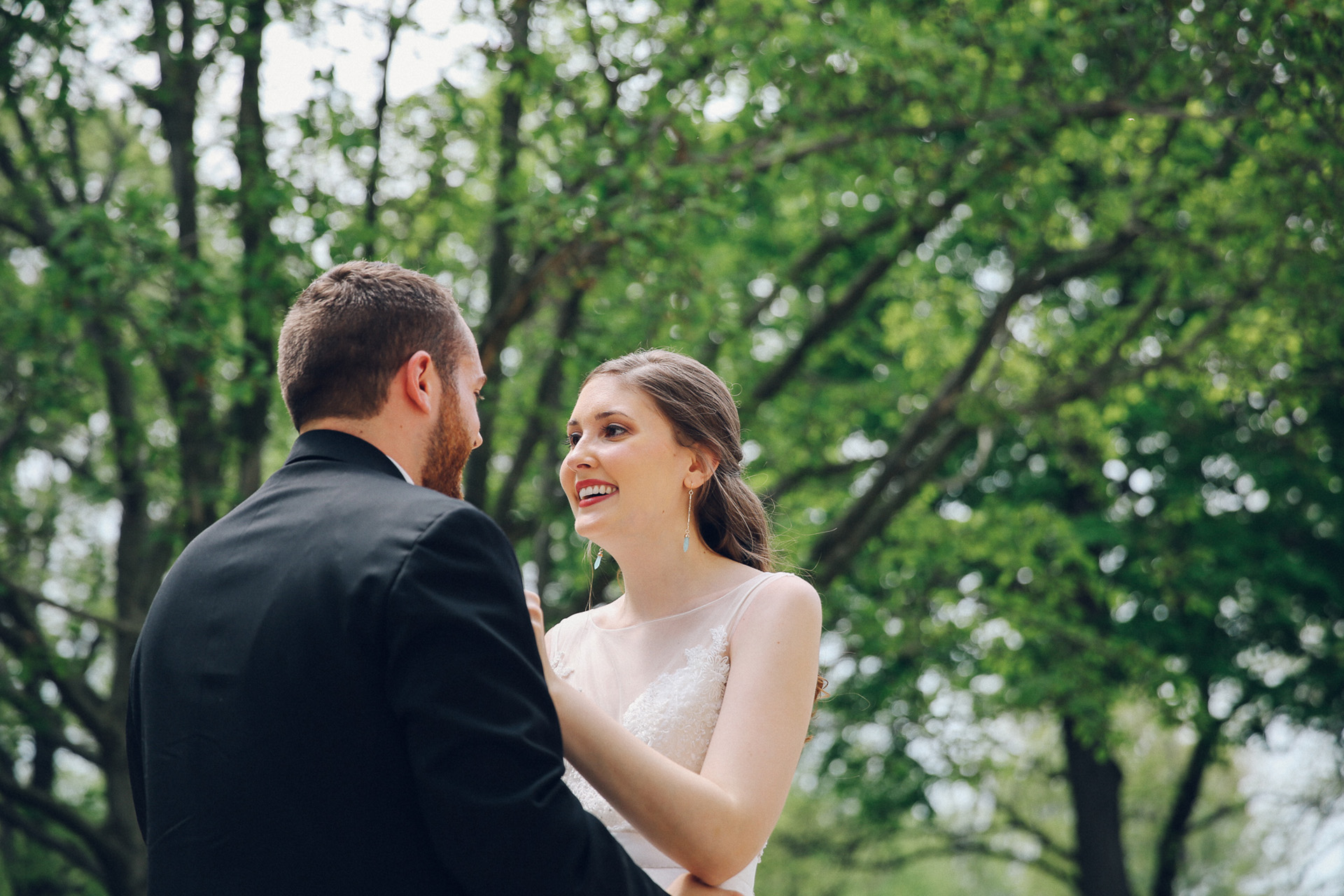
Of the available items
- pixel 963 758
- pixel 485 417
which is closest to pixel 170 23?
pixel 485 417

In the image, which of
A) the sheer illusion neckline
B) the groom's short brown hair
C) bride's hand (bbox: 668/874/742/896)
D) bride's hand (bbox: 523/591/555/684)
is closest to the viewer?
bride's hand (bbox: 523/591/555/684)

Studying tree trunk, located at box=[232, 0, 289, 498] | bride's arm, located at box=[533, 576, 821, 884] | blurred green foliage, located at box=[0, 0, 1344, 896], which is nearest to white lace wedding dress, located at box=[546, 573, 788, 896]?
bride's arm, located at box=[533, 576, 821, 884]

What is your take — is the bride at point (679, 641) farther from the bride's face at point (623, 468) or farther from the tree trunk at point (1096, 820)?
the tree trunk at point (1096, 820)

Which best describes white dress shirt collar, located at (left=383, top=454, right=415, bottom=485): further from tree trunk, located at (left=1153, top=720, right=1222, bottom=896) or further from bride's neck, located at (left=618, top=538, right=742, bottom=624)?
tree trunk, located at (left=1153, top=720, right=1222, bottom=896)

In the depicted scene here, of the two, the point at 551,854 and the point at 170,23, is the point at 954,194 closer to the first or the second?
the point at 170,23

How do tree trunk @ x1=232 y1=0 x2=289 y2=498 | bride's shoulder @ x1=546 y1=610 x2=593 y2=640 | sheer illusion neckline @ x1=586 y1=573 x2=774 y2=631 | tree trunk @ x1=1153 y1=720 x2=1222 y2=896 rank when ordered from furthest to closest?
tree trunk @ x1=1153 y1=720 x2=1222 y2=896, tree trunk @ x1=232 y1=0 x2=289 y2=498, bride's shoulder @ x1=546 y1=610 x2=593 y2=640, sheer illusion neckline @ x1=586 y1=573 x2=774 y2=631

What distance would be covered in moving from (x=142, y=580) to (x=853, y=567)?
7113 mm

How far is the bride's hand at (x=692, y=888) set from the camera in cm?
263

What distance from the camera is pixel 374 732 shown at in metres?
2.02

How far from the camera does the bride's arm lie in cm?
242

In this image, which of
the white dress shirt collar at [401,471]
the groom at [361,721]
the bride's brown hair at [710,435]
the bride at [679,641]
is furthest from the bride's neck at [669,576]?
the groom at [361,721]

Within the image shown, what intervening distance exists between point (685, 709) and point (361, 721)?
1221 mm

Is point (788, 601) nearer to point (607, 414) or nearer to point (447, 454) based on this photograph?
point (607, 414)

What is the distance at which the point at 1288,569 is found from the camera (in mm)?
13727
